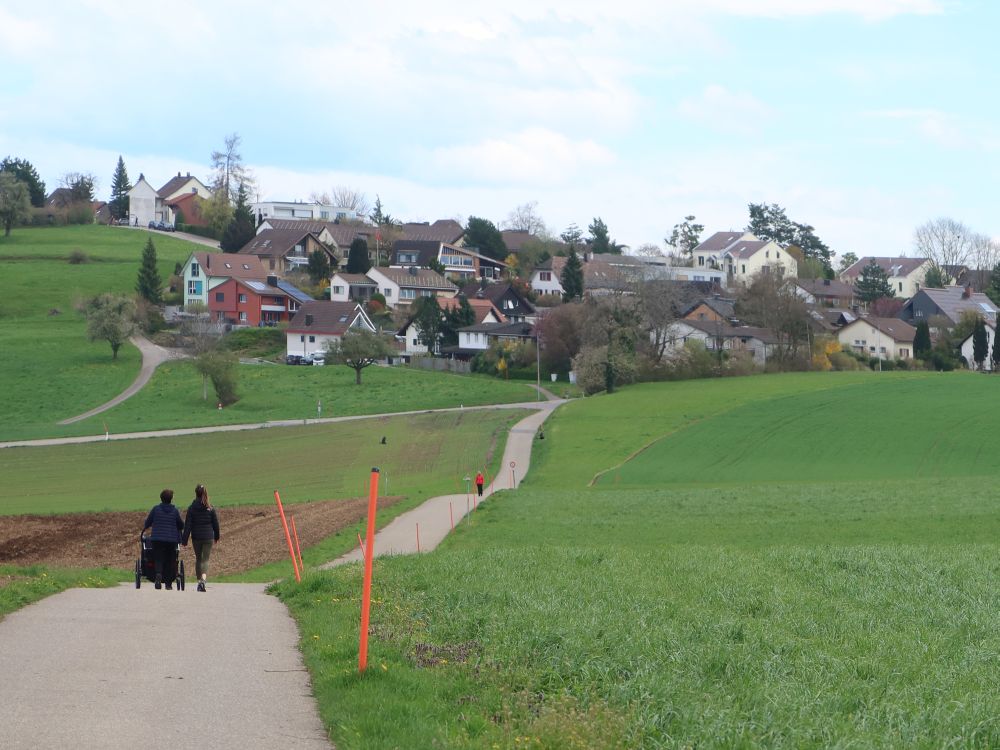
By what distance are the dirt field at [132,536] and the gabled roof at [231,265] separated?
329ft

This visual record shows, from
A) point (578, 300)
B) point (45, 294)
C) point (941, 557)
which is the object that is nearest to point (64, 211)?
point (45, 294)

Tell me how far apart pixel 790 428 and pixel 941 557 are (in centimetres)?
4704

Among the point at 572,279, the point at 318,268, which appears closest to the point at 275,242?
the point at 318,268

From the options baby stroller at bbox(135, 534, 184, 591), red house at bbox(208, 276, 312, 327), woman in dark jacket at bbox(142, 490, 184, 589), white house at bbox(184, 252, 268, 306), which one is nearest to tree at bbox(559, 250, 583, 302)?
red house at bbox(208, 276, 312, 327)

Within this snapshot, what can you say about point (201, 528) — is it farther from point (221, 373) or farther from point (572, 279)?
point (572, 279)

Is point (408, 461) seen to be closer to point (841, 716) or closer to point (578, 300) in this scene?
point (841, 716)

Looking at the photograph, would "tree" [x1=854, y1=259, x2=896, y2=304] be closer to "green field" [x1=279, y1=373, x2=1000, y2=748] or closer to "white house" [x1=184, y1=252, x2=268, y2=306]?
"white house" [x1=184, y1=252, x2=268, y2=306]

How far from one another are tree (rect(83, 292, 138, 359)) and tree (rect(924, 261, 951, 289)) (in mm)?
127090

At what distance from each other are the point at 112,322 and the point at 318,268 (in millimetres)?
47463

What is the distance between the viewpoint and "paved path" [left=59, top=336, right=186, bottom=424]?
84.0m

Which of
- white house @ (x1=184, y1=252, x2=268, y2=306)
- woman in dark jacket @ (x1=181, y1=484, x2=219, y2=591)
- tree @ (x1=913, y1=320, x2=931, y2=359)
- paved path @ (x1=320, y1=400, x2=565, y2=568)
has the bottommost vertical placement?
paved path @ (x1=320, y1=400, x2=565, y2=568)

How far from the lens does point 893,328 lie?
130m

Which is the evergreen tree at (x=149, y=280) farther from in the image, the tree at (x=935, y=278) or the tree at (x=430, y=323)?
the tree at (x=935, y=278)

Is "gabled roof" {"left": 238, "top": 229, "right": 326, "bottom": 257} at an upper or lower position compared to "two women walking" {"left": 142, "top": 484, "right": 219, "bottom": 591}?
upper
